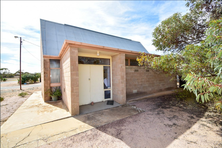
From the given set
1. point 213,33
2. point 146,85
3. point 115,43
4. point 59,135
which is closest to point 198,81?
point 213,33

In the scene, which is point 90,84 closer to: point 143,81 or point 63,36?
point 143,81

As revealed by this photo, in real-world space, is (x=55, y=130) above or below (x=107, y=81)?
below

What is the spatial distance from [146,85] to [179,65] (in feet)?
10.5

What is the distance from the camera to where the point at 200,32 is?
4.56 m

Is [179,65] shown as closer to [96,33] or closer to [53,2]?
[53,2]

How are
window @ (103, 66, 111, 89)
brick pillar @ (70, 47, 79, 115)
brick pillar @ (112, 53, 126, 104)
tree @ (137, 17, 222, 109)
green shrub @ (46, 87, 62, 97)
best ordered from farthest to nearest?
green shrub @ (46, 87, 62, 97) → window @ (103, 66, 111, 89) → brick pillar @ (112, 53, 126, 104) → brick pillar @ (70, 47, 79, 115) → tree @ (137, 17, 222, 109)

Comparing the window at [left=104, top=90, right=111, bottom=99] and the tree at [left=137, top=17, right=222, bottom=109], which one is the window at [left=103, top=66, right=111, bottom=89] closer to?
the window at [left=104, top=90, right=111, bottom=99]

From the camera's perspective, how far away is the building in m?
3.71

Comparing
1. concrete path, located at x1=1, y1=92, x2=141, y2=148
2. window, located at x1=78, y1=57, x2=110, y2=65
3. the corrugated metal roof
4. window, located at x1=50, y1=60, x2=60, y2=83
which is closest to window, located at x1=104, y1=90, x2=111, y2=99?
concrete path, located at x1=1, y1=92, x2=141, y2=148

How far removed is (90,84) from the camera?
490cm

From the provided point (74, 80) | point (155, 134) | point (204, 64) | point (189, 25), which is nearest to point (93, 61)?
point (74, 80)

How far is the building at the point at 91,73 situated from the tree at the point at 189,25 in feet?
6.26

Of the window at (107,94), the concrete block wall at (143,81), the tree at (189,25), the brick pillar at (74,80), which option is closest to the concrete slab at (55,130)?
the brick pillar at (74,80)

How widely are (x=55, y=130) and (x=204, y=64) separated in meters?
5.14
